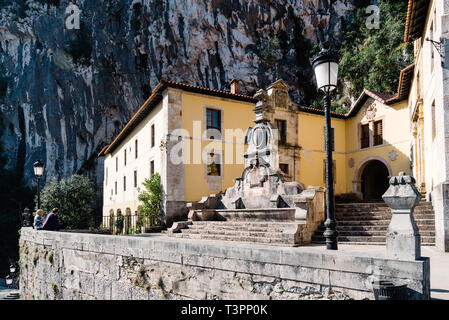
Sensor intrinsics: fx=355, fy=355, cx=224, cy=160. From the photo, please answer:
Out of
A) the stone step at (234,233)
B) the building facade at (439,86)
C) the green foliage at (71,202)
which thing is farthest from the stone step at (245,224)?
the green foliage at (71,202)

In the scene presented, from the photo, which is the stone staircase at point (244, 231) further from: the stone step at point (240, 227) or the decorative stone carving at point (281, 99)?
the decorative stone carving at point (281, 99)

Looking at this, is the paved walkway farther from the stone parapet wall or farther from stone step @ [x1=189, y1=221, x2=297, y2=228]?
stone step @ [x1=189, y1=221, x2=297, y2=228]

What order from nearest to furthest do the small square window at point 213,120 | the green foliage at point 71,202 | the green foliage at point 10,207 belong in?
the small square window at point 213,120
the green foliage at point 71,202
the green foliage at point 10,207

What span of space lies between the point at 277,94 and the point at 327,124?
15570 millimetres

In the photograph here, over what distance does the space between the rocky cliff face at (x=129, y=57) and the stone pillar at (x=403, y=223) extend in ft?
107

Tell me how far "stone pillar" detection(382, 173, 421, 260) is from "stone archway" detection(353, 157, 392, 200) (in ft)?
69.1

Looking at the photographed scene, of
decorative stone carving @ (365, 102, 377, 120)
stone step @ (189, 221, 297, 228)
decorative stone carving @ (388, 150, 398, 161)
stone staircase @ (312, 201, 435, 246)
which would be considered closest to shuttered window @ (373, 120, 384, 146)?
decorative stone carving @ (365, 102, 377, 120)

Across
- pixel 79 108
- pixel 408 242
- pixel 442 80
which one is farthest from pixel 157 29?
pixel 408 242

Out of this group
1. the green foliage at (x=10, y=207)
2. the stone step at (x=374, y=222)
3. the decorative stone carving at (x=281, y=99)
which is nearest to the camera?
the stone step at (x=374, y=222)

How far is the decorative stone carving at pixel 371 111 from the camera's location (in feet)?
75.4

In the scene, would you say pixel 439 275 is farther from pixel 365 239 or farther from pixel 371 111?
pixel 371 111

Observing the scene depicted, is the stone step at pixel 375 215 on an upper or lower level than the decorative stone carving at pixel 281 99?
lower

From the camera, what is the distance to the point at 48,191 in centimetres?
2319

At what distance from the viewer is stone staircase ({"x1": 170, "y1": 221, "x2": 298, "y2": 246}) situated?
9.90 m
